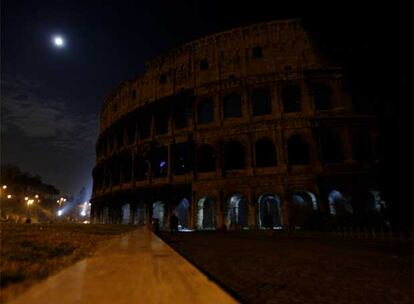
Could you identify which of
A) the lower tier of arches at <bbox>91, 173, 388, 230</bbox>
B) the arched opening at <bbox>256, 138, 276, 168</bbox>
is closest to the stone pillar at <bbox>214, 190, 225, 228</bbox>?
the lower tier of arches at <bbox>91, 173, 388, 230</bbox>

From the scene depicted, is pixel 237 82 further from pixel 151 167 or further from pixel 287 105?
pixel 151 167

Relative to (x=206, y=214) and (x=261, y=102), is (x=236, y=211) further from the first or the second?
(x=261, y=102)

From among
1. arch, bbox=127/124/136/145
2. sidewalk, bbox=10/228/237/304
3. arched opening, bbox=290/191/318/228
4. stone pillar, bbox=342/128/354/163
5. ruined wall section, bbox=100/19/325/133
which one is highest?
ruined wall section, bbox=100/19/325/133

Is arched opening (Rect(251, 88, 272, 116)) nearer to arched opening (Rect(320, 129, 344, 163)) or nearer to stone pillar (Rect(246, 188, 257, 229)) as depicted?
arched opening (Rect(320, 129, 344, 163))

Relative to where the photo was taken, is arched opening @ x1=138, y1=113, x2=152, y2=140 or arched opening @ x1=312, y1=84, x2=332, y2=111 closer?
arched opening @ x1=312, y1=84, x2=332, y2=111

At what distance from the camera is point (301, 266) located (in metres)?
5.42

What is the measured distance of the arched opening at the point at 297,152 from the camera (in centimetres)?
2153

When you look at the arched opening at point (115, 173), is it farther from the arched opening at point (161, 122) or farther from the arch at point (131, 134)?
the arched opening at point (161, 122)

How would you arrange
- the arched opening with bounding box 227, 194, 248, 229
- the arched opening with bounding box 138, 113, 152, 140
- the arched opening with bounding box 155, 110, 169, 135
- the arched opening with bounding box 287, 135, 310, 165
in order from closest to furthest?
the arched opening with bounding box 227, 194, 248, 229 < the arched opening with bounding box 287, 135, 310, 165 < the arched opening with bounding box 155, 110, 169, 135 < the arched opening with bounding box 138, 113, 152, 140

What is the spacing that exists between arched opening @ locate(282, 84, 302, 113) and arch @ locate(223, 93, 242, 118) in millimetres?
3597

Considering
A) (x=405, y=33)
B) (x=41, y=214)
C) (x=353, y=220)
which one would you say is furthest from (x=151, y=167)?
(x=41, y=214)

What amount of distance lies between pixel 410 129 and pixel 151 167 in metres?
18.9

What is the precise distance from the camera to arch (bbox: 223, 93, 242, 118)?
933 inches

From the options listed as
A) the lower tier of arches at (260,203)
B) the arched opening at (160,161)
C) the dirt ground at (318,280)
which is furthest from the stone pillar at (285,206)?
the dirt ground at (318,280)
